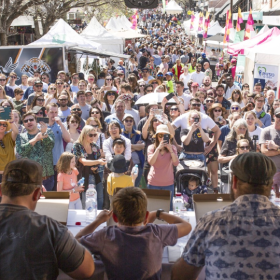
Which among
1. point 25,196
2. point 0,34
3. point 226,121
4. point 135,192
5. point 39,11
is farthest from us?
point 39,11

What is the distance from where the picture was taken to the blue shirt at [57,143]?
609 centimetres

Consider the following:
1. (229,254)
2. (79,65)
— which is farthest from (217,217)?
(79,65)

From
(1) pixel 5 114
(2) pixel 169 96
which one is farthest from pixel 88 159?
(2) pixel 169 96

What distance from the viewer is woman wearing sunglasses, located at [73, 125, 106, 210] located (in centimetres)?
572

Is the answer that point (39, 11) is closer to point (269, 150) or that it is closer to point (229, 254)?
point (269, 150)

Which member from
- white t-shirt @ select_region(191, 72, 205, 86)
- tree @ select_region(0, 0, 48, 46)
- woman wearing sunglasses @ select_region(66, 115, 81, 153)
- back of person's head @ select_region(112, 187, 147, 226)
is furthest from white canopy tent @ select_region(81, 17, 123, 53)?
back of person's head @ select_region(112, 187, 147, 226)

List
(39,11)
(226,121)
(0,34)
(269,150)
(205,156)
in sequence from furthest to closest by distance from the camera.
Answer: (39,11)
(0,34)
(226,121)
(205,156)
(269,150)

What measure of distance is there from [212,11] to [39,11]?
91.8 feet

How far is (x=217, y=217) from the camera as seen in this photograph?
217cm

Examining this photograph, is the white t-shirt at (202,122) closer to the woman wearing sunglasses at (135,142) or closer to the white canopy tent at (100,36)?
the woman wearing sunglasses at (135,142)

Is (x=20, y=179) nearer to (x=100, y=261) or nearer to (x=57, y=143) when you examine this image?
(x=100, y=261)

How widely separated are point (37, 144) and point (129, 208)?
11.5ft

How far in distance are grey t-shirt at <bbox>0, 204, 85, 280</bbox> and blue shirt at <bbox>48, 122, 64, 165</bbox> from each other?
3.88 meters

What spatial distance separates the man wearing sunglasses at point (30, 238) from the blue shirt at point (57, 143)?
12.4 ft
